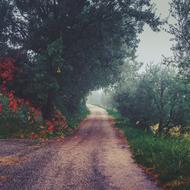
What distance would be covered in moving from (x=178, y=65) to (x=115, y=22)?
851 centimetres

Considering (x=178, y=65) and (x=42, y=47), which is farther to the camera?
(x=42, y=47)

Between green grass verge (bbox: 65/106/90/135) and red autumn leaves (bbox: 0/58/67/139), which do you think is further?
green grass verge (bbox: 65/106/90/135)

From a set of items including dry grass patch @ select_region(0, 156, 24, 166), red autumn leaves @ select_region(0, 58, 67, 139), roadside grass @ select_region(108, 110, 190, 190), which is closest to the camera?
roadside grass @ select_region(108, 110, 190, 190)

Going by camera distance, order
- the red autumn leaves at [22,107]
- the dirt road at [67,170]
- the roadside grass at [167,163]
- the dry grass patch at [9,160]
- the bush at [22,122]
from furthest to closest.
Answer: the red autumn leaves at [22,107] < the bush at [22,122] < the dry grass patch at [9,160] < the roadside grass at [167,163] < the dirt road at [67,170]

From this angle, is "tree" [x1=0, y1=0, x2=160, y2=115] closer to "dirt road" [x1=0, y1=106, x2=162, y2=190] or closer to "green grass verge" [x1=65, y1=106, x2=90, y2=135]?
"green grass verge" [x1=65, y1=106, x2=90, y2=135]

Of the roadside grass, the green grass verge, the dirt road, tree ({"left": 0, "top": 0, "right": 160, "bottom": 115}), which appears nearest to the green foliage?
tree ({"left": 0, "top": 0, "right": 160, "bottom": 115})

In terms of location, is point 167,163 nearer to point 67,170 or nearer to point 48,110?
point 67,170

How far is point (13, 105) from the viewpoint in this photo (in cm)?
2347

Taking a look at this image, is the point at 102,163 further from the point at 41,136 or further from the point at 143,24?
the point at 143,24

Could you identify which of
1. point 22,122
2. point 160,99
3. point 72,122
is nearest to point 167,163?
point 22,122

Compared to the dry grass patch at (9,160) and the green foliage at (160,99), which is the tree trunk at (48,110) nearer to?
the green foliage at (160,99)

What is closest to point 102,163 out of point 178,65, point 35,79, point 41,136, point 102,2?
point 178,65

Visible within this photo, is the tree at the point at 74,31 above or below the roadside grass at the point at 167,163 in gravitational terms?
above

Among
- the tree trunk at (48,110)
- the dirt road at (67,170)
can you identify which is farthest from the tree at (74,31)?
the dirt road at (67,170)
